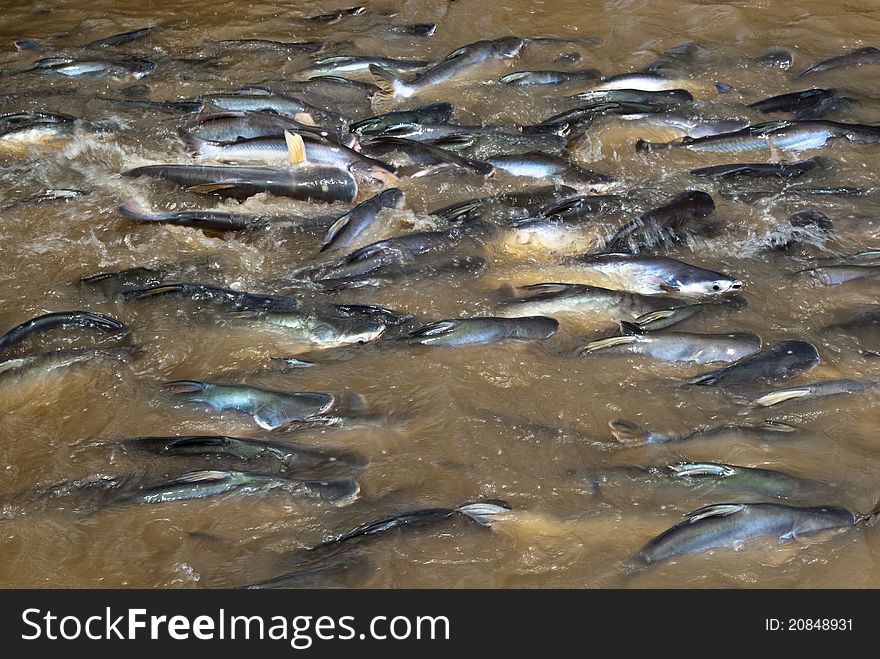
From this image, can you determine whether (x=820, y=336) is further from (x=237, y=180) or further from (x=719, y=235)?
(x=237, y=180)

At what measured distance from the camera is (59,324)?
395 centimetres

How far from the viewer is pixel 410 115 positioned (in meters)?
5.56

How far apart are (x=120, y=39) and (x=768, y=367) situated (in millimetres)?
5496

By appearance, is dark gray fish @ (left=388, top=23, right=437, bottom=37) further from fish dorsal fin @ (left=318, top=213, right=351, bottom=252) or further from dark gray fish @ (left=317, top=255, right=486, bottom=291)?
dark gray fish @ (left=317, top=255, right=486, bottom=291)

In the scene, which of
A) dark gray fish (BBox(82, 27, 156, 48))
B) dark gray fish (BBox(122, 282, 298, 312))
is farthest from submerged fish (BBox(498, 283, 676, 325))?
dark gray fish (BBox(82, 27, 156, 48))

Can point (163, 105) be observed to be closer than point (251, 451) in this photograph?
No

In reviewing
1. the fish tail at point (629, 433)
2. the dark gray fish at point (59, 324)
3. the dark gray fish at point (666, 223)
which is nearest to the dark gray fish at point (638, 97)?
the dark gray fish at point (666, 223)

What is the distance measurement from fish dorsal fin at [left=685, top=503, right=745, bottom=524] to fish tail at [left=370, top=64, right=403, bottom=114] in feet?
12.5

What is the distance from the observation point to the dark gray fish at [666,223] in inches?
178

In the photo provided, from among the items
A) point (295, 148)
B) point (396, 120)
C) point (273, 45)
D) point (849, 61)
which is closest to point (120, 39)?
point (273, 45)

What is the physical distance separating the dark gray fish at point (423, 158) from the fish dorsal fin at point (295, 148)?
0.47 m

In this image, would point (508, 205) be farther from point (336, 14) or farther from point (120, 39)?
point (120, 39)

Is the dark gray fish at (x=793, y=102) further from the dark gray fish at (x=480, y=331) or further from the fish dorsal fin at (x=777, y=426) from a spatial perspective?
the fish dorsal fin at (x=777, y=426)

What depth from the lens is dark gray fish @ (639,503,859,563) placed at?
9.64 feet
